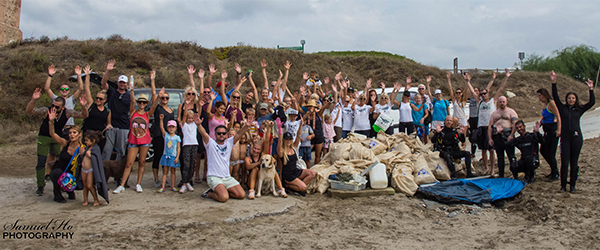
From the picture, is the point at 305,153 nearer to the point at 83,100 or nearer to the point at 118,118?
the point at 118,118

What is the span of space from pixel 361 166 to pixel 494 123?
8.59 feet

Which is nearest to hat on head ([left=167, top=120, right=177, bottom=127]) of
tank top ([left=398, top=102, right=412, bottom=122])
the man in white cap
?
the man in white cap

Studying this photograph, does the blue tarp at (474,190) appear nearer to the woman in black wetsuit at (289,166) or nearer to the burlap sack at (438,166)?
the burlap sack at (438,166)

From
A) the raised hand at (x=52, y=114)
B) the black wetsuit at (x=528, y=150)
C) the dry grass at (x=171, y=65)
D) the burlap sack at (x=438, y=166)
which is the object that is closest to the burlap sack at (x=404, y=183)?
the burlap sack at (x=438, y=166)

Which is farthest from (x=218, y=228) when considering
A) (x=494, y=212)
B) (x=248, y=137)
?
(x=494, y=212)

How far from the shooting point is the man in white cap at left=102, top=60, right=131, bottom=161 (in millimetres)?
6379

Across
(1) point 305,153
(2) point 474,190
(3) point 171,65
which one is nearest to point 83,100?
(1) point 305,153

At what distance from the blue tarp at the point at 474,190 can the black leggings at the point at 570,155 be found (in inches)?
24.0

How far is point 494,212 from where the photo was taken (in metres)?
5.58

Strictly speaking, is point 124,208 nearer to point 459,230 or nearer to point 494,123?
point 459,230

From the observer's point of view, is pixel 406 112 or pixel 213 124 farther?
pixel 406 112

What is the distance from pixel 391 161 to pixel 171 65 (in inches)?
658

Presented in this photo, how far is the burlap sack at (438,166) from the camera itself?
7.03 metres

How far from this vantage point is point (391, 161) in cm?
690
